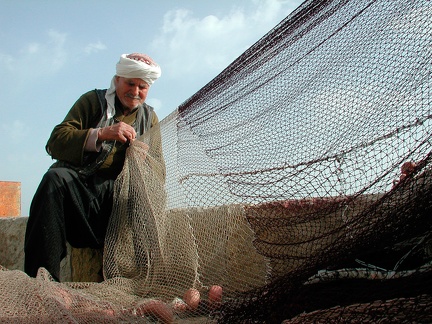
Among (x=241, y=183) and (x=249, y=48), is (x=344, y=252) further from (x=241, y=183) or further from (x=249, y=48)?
(x=249, y=48)

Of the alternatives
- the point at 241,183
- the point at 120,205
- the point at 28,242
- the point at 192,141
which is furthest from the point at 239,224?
the point at 28,242

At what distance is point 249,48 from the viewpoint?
203 cm

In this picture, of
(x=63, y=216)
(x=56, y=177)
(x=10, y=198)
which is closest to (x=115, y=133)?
(x=56, y=177)

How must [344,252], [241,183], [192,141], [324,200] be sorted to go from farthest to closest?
[192,141] → [241,183] → [324,200] → [344,252]

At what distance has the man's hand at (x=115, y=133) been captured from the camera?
7.88 feet

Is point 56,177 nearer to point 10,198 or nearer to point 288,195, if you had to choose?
point 288,195

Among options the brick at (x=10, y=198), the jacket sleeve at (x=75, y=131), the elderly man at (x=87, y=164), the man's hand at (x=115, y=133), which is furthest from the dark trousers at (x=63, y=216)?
the brick at (x=10, y=198)

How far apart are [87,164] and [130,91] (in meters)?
0.50

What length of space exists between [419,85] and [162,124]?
4.71ft

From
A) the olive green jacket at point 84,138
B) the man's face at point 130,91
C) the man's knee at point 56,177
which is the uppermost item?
the man's face at point 130,91

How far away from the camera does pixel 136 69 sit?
2646mm

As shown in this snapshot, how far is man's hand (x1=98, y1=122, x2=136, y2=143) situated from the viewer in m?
2.40

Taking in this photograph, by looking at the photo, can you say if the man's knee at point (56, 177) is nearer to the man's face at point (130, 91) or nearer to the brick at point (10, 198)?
the man's face at point (130, 91)

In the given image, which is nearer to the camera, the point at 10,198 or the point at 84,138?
the point at 84,138
